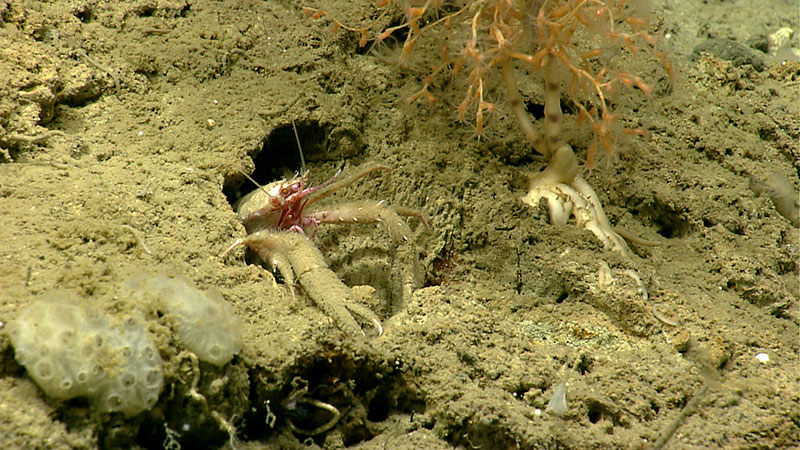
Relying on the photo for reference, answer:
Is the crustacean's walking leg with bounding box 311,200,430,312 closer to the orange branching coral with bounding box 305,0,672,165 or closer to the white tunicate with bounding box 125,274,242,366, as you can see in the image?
the orange branching coral with bounding box 305,0,672,165

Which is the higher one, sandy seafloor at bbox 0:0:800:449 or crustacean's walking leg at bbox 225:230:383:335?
sandy seafloor at bbox 0:0:800:449

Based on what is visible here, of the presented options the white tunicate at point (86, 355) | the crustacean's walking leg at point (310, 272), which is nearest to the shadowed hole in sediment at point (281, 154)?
the crustacean's walking leg at point (310, 272)

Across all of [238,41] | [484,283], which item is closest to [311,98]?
[238,41]

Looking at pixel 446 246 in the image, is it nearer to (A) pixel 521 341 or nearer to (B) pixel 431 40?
(A) pixel 521 341

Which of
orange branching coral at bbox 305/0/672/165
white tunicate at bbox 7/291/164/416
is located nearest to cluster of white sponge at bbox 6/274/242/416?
white tunicate at bbox 7/291/164/416

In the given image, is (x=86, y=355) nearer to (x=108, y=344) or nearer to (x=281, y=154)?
(x=108, y=344)

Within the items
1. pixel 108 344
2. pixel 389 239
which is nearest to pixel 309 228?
pixel 389 239

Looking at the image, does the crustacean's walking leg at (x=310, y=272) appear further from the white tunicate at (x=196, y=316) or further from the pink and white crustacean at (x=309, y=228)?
the white tunicate at (x=196, y=316)

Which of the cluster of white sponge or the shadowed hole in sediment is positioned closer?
the cluster of white sponge
